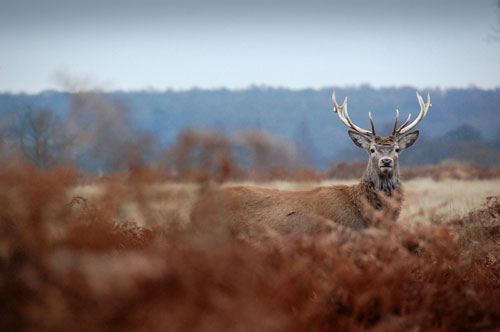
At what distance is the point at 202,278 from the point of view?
2.24 m

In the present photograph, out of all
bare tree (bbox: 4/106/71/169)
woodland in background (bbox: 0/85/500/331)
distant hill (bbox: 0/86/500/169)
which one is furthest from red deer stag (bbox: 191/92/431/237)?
bare tree (bbox: 4/106/71/169)

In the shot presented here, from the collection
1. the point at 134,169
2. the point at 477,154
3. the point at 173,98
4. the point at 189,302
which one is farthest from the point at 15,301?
the point at 173,98

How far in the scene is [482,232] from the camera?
6.14 meters

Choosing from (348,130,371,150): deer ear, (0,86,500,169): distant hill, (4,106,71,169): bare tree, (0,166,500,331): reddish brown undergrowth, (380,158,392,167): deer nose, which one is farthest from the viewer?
(0,86,500,169): distant hill

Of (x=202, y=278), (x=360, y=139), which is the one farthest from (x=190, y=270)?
(x=360, y=139)

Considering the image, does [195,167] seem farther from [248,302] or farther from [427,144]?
[427,144]

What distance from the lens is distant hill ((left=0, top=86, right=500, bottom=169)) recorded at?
20.3 metres

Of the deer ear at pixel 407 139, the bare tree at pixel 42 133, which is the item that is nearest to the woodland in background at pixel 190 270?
the deer ear at pixel 407 139

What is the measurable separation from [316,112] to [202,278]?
145ft

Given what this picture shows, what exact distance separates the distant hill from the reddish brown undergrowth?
9130 millimetres

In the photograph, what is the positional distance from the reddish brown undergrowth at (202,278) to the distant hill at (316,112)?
30.0 ft

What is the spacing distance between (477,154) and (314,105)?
90.5 feet

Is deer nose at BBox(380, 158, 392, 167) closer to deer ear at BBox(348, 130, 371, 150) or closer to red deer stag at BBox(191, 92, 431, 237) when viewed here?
red deer stag at BBox(191, 92, 431, 237)

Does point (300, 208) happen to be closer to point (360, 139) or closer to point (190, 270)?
point (360, 139)
